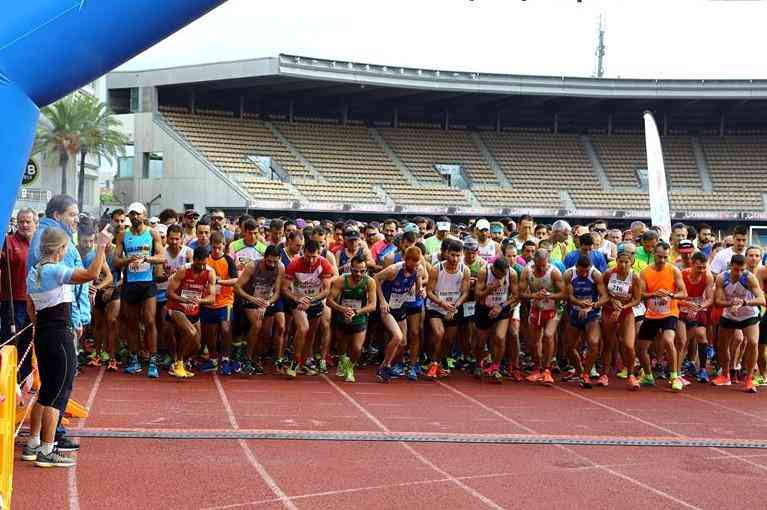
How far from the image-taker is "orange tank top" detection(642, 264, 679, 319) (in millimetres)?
11859

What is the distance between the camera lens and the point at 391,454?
7637 millimetres

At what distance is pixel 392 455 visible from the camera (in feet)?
24.9

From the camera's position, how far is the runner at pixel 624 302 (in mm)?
11695

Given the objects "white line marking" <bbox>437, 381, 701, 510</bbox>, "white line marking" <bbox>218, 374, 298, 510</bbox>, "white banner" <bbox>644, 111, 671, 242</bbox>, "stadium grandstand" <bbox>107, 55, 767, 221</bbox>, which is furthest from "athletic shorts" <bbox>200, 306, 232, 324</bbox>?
"stadium grandstand" <bbox>107, 55, 767, 221</bbox>

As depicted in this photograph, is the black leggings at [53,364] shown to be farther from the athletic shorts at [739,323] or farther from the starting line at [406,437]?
the athletic shorts at [739,323]

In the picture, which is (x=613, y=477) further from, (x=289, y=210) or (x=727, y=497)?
(x=289, y=210)

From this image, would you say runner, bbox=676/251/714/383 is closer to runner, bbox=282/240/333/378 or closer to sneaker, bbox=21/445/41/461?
runner, bbox=282/240/333/378

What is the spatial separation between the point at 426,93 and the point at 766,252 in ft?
81.4

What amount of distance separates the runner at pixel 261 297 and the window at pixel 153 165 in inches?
972

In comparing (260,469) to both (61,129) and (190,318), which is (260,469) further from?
(61,129)

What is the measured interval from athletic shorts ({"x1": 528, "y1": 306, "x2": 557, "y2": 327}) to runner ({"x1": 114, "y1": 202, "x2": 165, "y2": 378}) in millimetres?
4442

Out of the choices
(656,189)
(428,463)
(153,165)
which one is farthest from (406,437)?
(153,165)

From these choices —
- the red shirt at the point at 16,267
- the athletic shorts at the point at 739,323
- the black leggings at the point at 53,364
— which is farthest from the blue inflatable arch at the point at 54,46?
the athletic shorts at the point at 739,323

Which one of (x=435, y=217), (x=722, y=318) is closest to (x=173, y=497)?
(x=722, y=318)
